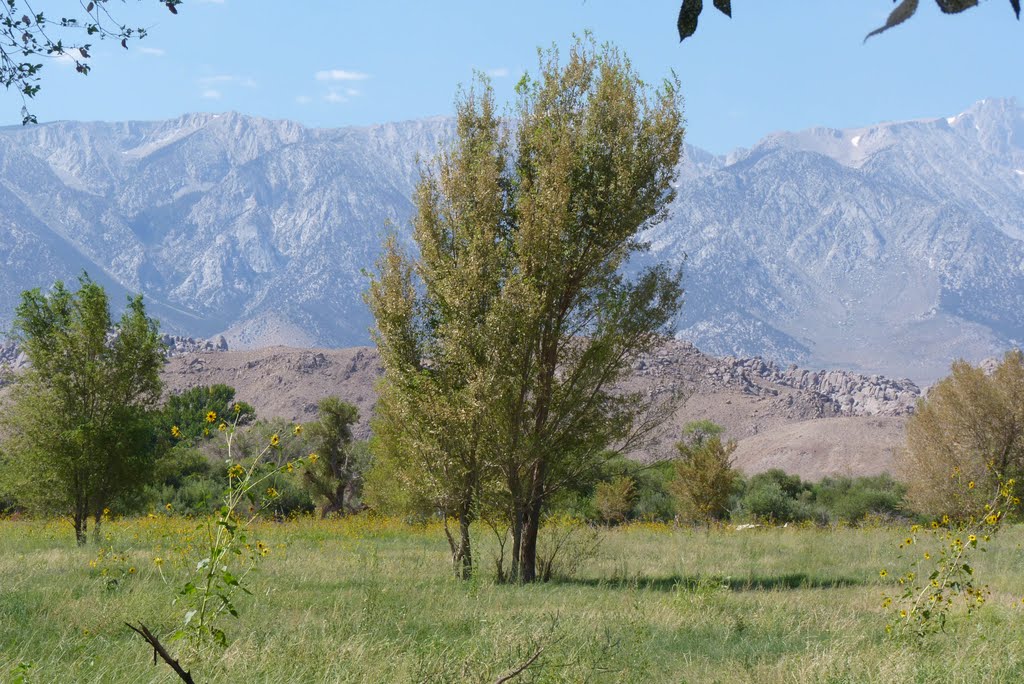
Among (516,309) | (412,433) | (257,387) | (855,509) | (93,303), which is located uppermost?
(257,387)

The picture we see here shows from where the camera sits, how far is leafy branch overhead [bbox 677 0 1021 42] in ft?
6.88

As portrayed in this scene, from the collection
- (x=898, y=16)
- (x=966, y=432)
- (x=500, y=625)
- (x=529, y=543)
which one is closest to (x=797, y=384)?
(x=966, y=432)

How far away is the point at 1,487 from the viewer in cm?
2109

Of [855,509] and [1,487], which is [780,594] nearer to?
[1,487]

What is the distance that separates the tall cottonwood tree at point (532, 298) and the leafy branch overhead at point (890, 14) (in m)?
12.7

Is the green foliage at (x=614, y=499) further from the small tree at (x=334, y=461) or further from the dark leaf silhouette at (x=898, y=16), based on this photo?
the dark leaf silhouette at (x=898, y=16)

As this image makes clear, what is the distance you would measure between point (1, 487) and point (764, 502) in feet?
89.4

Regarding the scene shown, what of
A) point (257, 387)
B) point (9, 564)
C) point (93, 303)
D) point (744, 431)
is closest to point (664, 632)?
point (9, 564)

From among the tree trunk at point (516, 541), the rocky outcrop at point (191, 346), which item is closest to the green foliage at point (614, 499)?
the tree trunk at point (516, 541)

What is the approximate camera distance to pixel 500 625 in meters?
8.63

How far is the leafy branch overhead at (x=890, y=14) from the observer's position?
210 centimetres

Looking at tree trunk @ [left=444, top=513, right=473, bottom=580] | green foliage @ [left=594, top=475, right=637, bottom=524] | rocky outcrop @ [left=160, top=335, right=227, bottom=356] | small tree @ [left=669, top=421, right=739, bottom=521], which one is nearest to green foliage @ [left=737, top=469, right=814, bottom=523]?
small tree @ [left=669, top=421, right=739, bottom=521]

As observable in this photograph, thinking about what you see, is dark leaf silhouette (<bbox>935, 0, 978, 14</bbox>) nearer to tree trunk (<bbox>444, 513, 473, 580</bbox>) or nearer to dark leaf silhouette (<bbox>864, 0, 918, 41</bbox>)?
dark leaf silhouette (<bbox>864, 0, 918, 41</bbox>)

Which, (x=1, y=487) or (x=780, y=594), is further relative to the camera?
(x=1, y=487)
